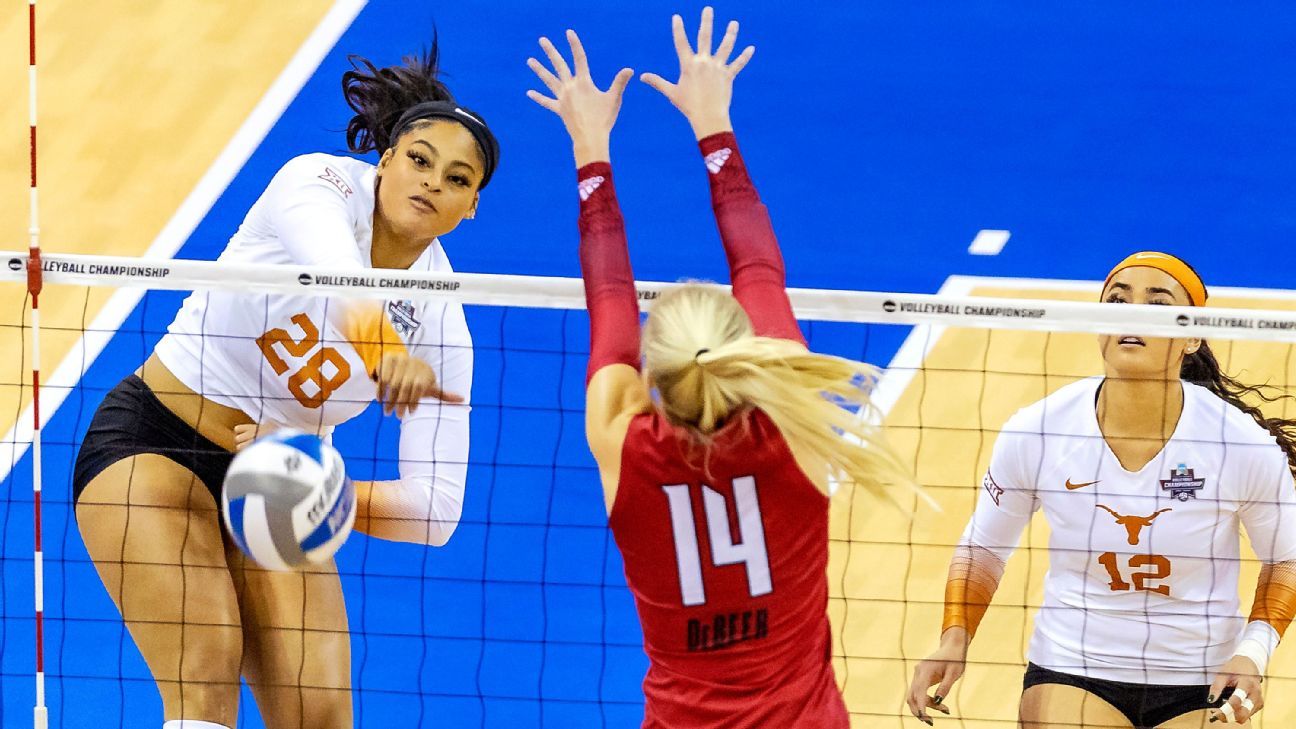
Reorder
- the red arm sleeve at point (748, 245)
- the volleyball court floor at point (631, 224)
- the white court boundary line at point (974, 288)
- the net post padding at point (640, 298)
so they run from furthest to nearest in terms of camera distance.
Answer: the white court boundary line at point (974, 288) < the volleyball court floor at point (631, 224) < the net post padding at point (640, 298) < the red arm sleeve at point (748, 245)

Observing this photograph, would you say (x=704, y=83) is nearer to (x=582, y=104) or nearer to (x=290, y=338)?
(x=582, y=104)

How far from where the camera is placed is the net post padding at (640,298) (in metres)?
4.54

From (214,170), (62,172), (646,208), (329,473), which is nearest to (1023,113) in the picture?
(646,208)

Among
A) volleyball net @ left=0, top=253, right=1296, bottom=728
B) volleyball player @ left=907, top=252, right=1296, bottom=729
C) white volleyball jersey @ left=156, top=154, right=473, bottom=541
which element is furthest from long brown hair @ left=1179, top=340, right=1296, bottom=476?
white volleyball jersey @ left=156, top=154, right=473, bottom=541

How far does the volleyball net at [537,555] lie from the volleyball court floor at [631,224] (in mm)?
17

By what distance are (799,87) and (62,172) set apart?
386 centimetres

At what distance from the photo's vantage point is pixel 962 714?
21.2ft

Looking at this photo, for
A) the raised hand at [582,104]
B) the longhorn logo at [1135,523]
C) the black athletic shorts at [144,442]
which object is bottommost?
the longhorn logo at [1135,523]

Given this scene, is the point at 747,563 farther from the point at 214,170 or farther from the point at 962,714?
the point at 214,170

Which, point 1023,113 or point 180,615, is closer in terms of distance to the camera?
point 180,615

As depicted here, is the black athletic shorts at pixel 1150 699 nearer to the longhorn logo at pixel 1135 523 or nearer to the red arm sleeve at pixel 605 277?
the longhorn logo at pixel 1135 523

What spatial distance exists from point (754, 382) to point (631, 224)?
523 cm

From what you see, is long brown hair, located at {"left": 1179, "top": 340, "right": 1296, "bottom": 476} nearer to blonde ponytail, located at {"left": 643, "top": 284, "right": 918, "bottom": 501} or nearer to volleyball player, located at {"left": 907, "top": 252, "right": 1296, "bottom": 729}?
volleyball player, located at {"left": 907, "top": 252, "right": 1296, "bottom": 729}

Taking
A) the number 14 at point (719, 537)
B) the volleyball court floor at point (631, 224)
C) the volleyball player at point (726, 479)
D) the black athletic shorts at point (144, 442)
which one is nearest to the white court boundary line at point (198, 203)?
the volleyball court floor at point (631, 224)
